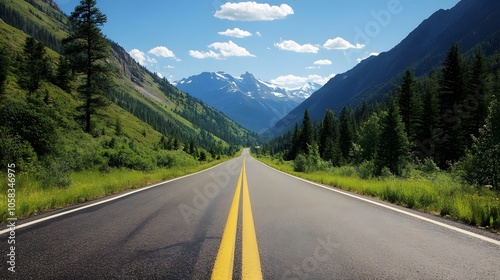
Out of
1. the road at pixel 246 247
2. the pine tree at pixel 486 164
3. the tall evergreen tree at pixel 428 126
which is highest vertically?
the tall evergreen tree at pixel 428 126

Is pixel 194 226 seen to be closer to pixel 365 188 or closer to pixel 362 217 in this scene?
pixel 362 217

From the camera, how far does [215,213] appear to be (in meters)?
6.30

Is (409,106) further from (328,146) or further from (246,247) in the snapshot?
(246,247)

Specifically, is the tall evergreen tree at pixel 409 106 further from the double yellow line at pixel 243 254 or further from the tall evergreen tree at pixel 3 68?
the tall evergreen tree at pixel 3 68

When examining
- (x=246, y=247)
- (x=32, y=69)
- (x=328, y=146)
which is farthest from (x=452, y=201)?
(x=32, y=69)

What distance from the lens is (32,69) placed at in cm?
6281

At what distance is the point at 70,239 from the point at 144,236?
39.1 inches

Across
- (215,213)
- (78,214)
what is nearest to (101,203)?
(78,214)

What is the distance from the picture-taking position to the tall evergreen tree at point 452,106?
36000 mm

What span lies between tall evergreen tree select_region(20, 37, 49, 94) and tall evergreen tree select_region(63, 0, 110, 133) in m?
37.7

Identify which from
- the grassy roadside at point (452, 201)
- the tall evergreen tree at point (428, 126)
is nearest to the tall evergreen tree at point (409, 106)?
the tall evergreen tree at point (428, 126)

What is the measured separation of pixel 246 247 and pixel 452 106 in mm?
43901

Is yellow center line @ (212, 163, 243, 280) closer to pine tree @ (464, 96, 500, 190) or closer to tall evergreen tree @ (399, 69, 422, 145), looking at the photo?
pine tree @ (464, 96, 500, 190)

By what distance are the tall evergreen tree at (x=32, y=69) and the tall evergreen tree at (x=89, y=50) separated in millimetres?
37743
